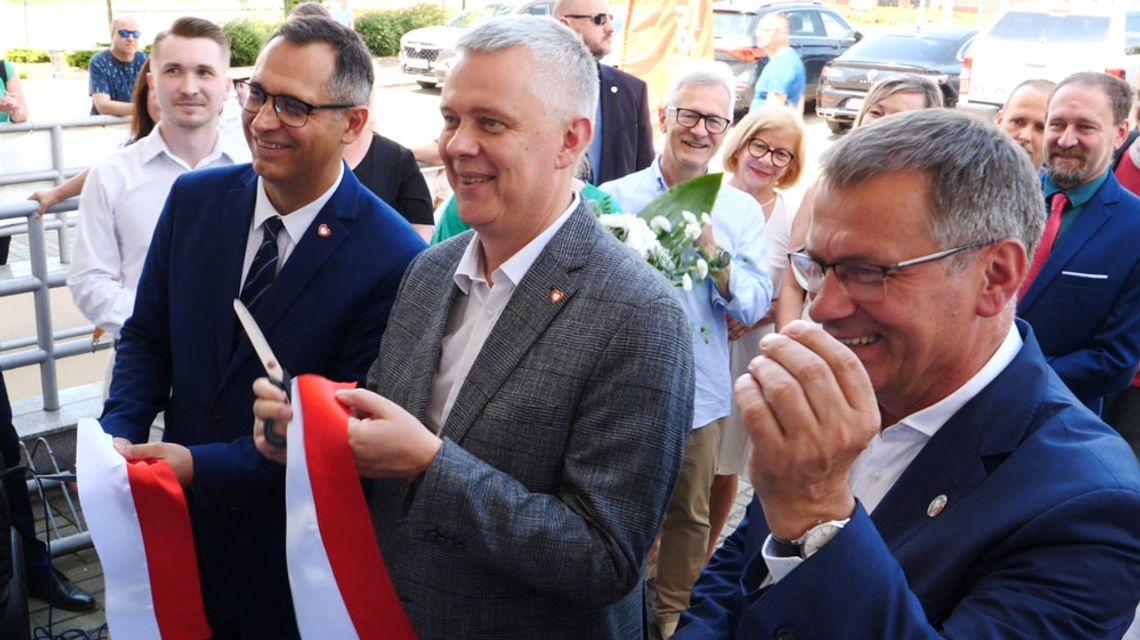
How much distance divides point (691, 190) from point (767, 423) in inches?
88.8

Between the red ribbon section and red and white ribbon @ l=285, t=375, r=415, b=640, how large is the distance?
44 centimetres

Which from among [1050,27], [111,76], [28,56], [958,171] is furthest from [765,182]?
[28,56]

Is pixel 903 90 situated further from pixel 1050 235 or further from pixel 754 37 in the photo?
pixel 754 37

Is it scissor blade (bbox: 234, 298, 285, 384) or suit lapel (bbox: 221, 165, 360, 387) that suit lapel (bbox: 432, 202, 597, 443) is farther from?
suit lapel (bbox: 221, 165, 360, 387)

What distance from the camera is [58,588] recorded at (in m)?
4.61

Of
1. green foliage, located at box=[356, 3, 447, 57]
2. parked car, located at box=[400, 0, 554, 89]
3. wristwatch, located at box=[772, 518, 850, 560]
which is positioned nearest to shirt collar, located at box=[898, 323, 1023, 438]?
wristwatch, located at box=[772, 518, 850, 560]

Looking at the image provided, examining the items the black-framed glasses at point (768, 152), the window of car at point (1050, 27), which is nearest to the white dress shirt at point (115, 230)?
the black-framed glasses at point (768, 152)

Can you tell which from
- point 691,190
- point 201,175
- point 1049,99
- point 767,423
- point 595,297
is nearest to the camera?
point 767,423

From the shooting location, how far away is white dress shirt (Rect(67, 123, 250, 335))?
4.05m

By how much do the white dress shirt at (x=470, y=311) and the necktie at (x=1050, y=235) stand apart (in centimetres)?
255

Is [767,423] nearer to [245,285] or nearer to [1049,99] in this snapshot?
[245,285]

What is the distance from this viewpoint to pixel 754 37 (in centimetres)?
1902

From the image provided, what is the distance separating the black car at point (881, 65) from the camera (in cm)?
1759

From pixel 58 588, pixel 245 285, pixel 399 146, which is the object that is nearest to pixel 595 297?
pixel 245 285
